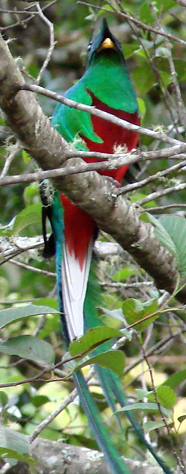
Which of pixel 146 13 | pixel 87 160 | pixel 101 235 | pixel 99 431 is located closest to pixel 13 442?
pixel 99 431

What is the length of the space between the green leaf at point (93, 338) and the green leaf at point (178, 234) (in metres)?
0.24

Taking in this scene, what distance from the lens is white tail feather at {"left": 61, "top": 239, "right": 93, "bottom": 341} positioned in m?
2.06

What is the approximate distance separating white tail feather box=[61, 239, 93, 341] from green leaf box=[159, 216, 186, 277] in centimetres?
70

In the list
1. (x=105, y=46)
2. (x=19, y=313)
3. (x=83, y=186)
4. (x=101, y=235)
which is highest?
(x=105, y=46)

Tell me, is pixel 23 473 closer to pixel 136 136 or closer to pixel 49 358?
pixel 49 358

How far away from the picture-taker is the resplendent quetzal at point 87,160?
2080mm

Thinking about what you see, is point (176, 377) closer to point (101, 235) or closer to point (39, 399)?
point (39, 399)

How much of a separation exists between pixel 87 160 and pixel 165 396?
1.07m

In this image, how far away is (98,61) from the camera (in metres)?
2.56

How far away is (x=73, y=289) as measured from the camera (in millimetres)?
2127

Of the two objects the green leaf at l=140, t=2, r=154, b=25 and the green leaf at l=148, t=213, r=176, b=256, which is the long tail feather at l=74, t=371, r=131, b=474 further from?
the green leaf at l=140, t=2, r=154, b=25

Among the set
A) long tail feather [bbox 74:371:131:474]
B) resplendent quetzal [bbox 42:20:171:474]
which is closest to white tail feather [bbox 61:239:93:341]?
resplendent quetzal [bbox 42:20:171:474]

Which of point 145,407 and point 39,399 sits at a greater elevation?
point 145,407

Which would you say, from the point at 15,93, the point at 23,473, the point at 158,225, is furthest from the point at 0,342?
the point at 23,473
